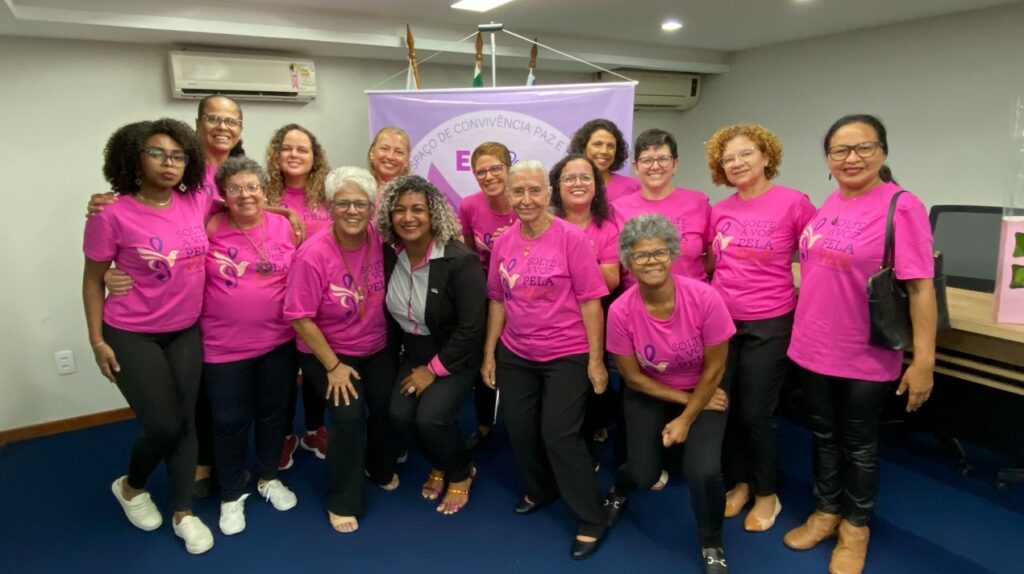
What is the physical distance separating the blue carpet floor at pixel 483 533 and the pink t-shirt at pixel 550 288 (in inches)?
28.5

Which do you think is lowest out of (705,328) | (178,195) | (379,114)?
(705,328)

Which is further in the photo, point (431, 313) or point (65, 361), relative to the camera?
point (65, 361)

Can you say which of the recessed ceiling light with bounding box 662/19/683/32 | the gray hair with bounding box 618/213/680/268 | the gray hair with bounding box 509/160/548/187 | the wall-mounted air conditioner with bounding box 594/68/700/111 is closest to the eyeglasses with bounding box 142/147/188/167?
the gray hair with bounding box 509/160/548/187

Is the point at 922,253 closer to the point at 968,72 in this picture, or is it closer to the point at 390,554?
the point at 390,554

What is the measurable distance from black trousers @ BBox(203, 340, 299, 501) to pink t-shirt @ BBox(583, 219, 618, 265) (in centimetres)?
123

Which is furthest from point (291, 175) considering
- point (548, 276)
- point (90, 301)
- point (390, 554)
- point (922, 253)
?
point (922, 253)

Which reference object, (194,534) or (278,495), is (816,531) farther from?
(194,534)

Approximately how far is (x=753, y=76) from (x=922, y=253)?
140 inches

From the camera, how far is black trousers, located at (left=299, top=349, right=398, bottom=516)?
2207mm

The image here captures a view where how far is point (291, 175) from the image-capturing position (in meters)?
2.61

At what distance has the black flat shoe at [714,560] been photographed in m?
1.97

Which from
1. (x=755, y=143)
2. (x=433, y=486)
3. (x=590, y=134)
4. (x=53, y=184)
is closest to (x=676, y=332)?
(x=755, y=143)

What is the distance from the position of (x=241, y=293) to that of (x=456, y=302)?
0.77m

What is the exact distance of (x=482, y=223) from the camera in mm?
2633
